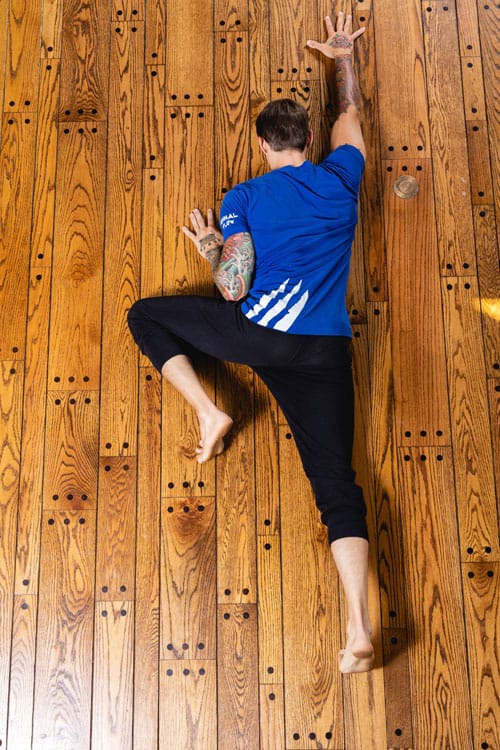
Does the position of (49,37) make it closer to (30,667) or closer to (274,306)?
(274,306)

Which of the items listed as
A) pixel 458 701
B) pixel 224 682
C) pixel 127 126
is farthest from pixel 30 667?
pixel 127 126

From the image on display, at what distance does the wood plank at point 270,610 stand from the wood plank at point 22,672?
65cm

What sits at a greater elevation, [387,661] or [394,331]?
[394,331]

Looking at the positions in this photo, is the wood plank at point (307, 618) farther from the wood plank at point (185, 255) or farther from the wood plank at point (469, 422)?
the wood plank at point (469, 422)

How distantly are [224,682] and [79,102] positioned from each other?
187 centimetres

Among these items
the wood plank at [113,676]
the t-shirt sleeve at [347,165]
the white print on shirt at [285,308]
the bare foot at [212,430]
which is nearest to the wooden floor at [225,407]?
the wood plank at [113,676]

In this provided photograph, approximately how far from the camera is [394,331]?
2.27 meters

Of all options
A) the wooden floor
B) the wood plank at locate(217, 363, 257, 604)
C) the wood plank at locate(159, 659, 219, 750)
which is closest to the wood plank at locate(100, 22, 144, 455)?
the wooden floor

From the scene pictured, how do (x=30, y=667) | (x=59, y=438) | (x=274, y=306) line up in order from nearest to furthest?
1. (x=274, y=306)
2. (x=30, y=667)
3. (x=59, y=438)

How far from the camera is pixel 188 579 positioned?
6.93 ft

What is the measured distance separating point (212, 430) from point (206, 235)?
2.05ft

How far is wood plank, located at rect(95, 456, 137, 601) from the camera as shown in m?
2.12

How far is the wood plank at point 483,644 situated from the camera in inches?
79.4

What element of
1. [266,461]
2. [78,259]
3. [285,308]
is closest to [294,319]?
[285,308]
